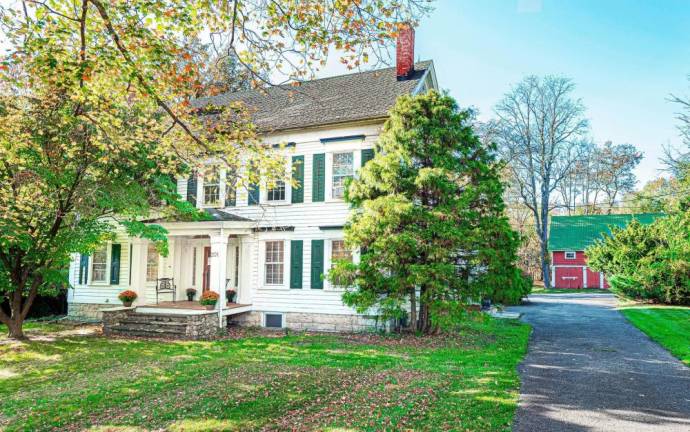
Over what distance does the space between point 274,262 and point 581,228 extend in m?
31.3

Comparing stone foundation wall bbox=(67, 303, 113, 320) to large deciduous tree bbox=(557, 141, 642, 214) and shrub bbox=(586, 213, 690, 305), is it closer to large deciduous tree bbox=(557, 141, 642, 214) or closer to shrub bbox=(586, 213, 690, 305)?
shrub bbox=(586, 213, 690, 305)

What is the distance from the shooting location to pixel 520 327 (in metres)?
14.2

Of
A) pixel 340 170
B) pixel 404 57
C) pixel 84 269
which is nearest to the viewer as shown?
pixel 340 170

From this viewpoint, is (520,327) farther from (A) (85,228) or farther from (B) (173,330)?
(A) (85,228)

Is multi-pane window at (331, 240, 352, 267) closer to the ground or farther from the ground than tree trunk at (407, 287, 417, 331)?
farther from the ground

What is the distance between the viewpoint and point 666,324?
570 inches

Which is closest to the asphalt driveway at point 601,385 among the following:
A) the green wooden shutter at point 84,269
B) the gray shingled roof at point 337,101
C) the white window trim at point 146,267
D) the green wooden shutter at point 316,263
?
the green wooden shutter at point 316,263

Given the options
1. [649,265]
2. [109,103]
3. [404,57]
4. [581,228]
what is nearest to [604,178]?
[581,228]

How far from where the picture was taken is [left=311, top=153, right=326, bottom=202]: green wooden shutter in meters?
14.1

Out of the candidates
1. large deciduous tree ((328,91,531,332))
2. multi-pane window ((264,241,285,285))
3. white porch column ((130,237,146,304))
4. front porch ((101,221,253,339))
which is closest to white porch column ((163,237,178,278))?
front porch ((101,221,253,339))

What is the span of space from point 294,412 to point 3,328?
542 inches

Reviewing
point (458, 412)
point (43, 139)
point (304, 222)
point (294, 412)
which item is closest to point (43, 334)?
point (43, 139)

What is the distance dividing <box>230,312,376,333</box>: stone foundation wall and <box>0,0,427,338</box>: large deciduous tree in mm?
4170

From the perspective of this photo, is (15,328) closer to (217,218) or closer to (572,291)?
(217,218)
